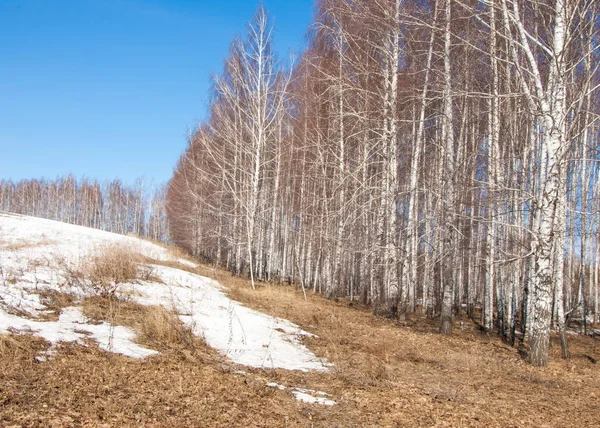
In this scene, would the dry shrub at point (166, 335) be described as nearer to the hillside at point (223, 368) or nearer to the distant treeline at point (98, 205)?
the hillside at point (223, 368)

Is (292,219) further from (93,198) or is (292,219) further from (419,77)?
(93,198)

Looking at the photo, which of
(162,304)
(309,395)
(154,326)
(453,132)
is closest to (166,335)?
(154,326)

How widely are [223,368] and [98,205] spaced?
68.3m

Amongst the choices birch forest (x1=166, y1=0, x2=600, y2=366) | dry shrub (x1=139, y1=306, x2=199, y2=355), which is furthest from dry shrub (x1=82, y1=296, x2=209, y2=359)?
birch forest (x1=166, y1=0, x2=600, y2=366)

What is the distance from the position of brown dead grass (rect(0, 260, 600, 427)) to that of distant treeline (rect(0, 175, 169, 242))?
5977 centimetres

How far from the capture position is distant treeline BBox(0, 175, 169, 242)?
65688mm

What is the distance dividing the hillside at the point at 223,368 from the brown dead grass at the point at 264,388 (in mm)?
18

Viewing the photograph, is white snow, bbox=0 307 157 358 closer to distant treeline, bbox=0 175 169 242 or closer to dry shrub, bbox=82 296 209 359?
dry shrub, bbox=82 296 209 359

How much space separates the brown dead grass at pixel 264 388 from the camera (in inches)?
147

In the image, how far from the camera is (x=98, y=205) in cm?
6688

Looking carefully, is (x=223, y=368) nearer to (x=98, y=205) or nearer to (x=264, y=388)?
(x=264, y=388)

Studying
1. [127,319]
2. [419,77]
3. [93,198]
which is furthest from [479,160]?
[93,198]

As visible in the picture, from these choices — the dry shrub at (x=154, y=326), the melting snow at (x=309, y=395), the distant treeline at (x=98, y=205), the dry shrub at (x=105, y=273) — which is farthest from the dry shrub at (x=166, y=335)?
the distant treeline at (x=98, y=205)

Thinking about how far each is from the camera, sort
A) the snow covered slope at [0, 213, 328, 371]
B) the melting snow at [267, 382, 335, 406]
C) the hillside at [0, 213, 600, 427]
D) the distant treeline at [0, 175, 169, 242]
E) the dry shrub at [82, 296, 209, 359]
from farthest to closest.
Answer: the distant treeline at [0, 175, 169, 242]
the dry shrub at [82, 296, 209, 359]
the snow covered slope at [0, 213, 328, 371]
the melting snow at [267, 382, 335, 406]
the hillside at [0, 213, 600, 427]
